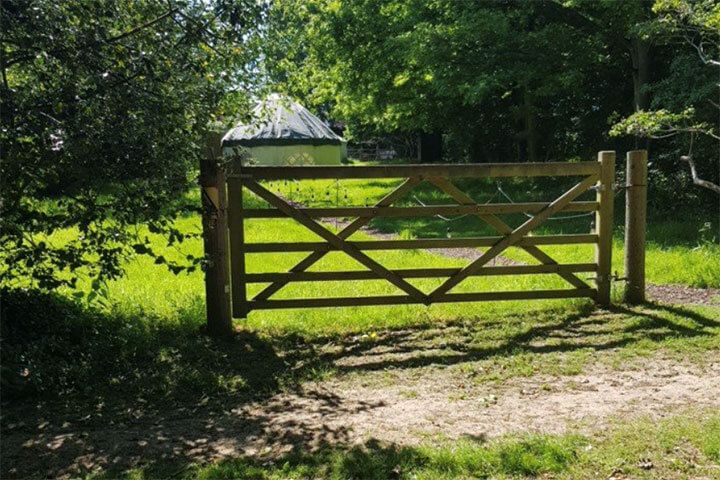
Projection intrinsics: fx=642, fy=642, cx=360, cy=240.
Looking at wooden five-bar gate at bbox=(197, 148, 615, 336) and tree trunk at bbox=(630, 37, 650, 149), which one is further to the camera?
tree trunk at bbox=(630, 37, 650, 149)

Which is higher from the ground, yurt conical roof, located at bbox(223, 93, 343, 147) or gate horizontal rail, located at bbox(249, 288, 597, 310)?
yurt conical roof, located at bbox(223, 93, 343, 147)

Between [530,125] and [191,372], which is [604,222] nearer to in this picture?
[191,372]

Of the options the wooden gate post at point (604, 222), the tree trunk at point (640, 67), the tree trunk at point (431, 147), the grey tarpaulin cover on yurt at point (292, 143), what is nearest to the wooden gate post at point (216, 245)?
the wooden gate post at point (604, 222)

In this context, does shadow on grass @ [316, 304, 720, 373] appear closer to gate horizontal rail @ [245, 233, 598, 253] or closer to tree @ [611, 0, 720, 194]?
gate horizontal rail @ [245, 233, 598, 253]

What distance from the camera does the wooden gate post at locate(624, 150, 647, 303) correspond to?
7.32 meters

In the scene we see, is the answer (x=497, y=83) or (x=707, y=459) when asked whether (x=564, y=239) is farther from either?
(x=497, y=83)

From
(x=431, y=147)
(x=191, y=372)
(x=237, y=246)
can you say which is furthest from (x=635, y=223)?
(x=431, y=147)

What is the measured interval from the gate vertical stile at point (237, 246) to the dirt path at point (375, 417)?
1.62 metres

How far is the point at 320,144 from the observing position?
28.3 m

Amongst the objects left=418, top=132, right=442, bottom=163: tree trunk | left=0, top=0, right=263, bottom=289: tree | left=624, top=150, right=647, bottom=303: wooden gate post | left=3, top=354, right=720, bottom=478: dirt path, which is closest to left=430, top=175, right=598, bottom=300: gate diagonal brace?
left=624, top=150, right=647, bottom=303: wooden gate post

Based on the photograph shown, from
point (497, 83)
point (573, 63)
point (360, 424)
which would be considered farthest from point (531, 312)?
point (573, 63)

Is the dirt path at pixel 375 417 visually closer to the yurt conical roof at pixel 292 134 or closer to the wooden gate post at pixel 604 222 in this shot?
the wooden gate post at pixel 604 222

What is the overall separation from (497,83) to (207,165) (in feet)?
36.1

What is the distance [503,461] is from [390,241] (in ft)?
11.5
